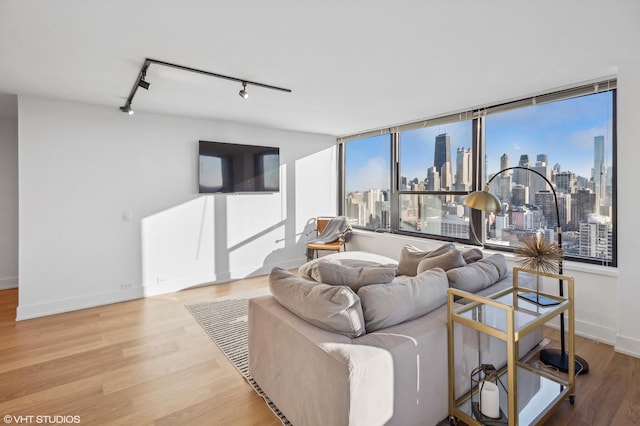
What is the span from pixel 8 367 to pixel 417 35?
397 cm

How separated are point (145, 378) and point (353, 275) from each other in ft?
5.73

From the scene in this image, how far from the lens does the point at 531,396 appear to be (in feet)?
6.43

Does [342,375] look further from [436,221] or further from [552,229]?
[436,221]

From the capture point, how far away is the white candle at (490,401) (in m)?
1.73

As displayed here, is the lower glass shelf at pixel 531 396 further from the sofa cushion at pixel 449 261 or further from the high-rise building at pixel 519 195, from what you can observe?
the high-rise building at pixel 519 195

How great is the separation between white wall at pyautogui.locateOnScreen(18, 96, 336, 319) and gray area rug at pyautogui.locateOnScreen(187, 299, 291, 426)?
3.11ft

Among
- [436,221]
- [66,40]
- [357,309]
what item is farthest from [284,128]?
[357,309]

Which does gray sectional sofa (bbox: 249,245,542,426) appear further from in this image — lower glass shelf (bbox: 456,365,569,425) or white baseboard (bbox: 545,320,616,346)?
white baseboard (bbox: 545,320,616,346)

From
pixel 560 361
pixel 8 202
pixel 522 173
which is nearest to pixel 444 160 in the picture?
pixel 522 173

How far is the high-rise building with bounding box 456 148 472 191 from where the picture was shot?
4156 millimetres

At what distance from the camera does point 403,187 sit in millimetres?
5086

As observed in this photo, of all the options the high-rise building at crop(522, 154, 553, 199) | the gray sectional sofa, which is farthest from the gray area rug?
the high-rise building at crop(522, 154, 553, 199)

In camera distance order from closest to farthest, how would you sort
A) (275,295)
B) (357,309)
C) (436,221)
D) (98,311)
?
(357,309) < (275,295) < (98,311) < (436,221)

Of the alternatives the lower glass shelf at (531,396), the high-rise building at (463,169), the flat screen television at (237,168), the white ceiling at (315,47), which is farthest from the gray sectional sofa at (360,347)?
the flat screen television at (237,168)
